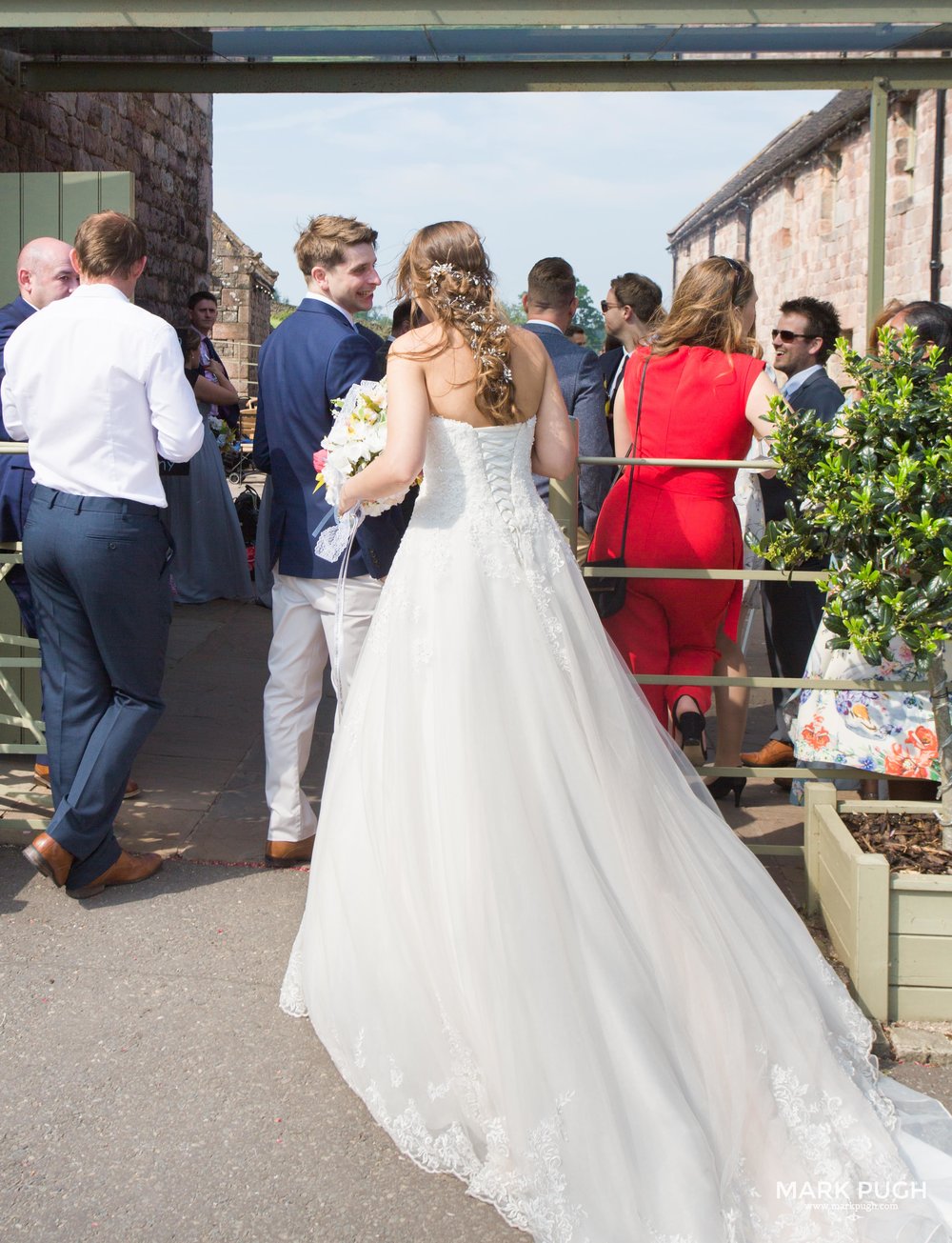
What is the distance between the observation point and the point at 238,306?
63.1 ft

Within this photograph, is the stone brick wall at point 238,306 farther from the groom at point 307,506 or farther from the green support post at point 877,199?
the groom at point 307,506

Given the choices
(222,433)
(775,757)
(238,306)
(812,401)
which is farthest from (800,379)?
(238,306)

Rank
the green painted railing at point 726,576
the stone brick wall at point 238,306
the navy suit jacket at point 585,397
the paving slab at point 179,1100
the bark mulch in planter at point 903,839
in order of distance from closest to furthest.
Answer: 1. the paving slab at point 179,1100
2. the bark mulch in planter at point 903,839
3. the green painted railing at point 726,576
4. the navy suit jacket at point 585,397
5. the stone brick wall at point 238,306

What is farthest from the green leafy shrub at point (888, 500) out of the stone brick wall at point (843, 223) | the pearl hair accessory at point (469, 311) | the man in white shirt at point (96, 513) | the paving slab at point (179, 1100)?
the stone brick wall at point (843, 223)

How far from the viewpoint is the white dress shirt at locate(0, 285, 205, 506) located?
12.0 ft

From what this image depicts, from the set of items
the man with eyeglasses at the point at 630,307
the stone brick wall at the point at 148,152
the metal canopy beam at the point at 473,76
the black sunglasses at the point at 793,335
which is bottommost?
the black sunglasses at the point at 793,335

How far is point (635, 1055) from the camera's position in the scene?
2.55 m

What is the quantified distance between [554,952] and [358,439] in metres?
1.56

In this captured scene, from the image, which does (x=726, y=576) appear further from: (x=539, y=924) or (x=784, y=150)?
(x=784, y=150)

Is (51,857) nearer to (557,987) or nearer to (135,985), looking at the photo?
(135,985)

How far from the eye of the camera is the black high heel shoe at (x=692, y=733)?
4.59m

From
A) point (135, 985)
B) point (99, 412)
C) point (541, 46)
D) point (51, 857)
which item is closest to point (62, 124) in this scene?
point (541, 46)

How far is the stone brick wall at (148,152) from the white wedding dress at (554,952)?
4826 mm

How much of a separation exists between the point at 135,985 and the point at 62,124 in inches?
243
